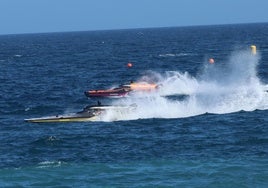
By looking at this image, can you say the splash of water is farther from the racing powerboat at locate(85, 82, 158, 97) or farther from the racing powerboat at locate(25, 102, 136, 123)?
the racing powerboat at locate(85, 82, 158, 97)

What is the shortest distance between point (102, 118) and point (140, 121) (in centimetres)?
325

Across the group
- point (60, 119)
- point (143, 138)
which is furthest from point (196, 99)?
point (143, 138)

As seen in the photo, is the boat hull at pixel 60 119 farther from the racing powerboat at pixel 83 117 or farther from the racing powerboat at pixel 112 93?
the racing powerboat at pixel 112 93

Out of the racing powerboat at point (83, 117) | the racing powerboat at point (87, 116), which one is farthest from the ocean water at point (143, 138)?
the racing powerboat at point (83, 117)

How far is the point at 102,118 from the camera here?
6125 centimetres

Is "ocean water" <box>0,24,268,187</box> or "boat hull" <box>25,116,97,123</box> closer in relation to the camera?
"ocean water" <box>0,24,268,187</box>

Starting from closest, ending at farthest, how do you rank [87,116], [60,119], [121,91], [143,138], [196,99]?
[143,138]
[87,116]
[60,119]
[196,99]
[121,91]

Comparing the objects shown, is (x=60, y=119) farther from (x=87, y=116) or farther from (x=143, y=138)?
(x=143, y=138)

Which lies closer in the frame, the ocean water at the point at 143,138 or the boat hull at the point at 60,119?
the ocean water at the point at 143,138

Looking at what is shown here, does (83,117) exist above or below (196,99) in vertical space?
above

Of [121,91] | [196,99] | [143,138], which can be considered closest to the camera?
[143,138]

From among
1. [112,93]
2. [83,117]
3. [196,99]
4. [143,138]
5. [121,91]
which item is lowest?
[143,138]

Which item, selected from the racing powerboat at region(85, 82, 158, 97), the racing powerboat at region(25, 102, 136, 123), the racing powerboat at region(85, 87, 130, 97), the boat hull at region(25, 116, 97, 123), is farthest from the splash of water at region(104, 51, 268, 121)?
the boat hull at region(25, 116, 97, 123)

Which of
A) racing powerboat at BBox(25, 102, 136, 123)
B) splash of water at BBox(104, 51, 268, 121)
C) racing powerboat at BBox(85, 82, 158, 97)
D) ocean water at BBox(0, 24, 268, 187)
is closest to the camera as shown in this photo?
ocean water at BBox(0, 24, 268, 187)
